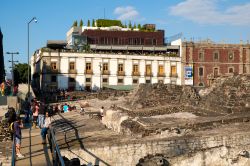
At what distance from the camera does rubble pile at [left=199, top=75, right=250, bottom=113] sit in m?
21.8

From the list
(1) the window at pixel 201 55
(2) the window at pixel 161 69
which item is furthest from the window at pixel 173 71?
(1) the window at pixel 201 55

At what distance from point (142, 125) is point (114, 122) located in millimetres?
3506

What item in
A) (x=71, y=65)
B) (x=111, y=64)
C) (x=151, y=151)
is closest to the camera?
(x=151, y=151)

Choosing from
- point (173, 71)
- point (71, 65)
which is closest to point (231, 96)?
point (71, 65)

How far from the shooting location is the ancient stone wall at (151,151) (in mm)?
14680

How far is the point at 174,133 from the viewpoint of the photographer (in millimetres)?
17172

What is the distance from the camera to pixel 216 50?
6181 centimetres

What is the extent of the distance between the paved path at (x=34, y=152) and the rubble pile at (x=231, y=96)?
11796 millimetres

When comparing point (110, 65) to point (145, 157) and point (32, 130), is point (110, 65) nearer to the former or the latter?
point (32, 130)

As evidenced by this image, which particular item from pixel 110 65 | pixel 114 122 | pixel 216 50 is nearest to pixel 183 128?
pixel 114 122

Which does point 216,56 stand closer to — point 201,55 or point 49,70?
point 201,55

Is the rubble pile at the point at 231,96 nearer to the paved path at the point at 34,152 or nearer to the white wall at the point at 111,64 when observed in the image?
the paved path at the point at 34,152

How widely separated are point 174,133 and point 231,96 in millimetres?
6895

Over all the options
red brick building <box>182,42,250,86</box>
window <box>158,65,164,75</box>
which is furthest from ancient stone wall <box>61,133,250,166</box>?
red brick building <box>182,42,250,86</box>
